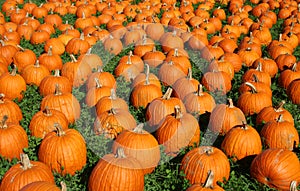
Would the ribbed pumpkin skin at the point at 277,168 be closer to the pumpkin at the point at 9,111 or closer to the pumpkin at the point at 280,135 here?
the pumpkin at the point at 280,135

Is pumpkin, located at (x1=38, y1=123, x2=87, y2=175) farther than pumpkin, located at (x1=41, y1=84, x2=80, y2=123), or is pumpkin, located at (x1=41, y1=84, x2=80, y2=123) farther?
pumpkin, located at (x1=41, y1=84, x2=80, y2=123)

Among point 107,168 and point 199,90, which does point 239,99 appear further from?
point 107,168

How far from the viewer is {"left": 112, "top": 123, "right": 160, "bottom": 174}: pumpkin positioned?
517 centimetres

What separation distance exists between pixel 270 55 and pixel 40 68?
216 inches

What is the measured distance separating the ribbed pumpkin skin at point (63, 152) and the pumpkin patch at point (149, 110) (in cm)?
1

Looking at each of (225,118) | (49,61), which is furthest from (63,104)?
(225,118)

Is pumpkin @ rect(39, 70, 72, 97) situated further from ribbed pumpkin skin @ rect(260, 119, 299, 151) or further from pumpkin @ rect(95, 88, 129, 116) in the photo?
ribbed pumpkin skin @ rect(260, 119, 299, 151)

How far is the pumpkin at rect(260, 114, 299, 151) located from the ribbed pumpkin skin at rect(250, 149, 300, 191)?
640 mm

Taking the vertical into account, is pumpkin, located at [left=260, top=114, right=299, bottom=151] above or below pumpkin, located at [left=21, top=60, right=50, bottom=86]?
below

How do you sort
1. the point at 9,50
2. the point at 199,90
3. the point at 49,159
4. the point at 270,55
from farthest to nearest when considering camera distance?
the point at 270,55 → the point at 9,50 → the point at 199,90 → the point at 49,159

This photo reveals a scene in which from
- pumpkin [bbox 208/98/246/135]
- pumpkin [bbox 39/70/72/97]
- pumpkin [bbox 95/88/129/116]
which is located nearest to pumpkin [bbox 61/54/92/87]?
pumpkin [bbox 39/70/72/97]

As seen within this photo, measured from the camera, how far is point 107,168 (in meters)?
4.62

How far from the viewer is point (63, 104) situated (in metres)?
6.39

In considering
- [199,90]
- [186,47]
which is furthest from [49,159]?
[186,47]
